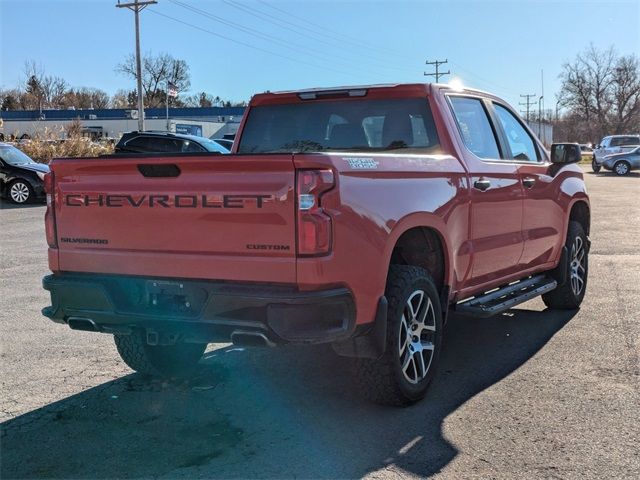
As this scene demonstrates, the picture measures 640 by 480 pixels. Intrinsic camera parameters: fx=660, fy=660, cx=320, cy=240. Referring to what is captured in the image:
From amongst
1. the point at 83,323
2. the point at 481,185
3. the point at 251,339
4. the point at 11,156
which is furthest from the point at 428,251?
the point at 11,156

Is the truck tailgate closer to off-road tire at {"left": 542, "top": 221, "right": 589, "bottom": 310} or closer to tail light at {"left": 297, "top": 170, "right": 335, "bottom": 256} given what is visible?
tail light at {"left": 297, "top": 170, "right": 335, "bottom": 256}

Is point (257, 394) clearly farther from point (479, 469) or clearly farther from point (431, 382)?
point (479, 469)

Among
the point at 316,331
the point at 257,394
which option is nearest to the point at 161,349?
the point at 257,394

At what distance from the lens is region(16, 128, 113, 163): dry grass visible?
24438 millimetres

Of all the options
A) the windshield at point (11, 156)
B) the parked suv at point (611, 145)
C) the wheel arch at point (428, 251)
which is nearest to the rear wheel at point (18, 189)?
the windshield at point (11, 156)

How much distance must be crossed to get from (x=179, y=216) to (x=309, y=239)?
2.63ft

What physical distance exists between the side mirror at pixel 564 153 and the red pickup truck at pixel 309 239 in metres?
1.09

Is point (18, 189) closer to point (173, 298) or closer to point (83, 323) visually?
point (83, 323)

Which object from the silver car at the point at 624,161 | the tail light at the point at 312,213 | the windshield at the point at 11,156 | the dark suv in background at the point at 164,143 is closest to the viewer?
the tail light at the point at 312,213

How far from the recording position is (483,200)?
4.93 meters

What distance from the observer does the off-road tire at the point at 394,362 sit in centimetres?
393

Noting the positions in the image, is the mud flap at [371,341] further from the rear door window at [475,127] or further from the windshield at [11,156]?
the windshield at [11,156]

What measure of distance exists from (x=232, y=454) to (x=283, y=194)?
142 centimetres

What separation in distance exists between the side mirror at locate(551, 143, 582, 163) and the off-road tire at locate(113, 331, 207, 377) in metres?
3.68
